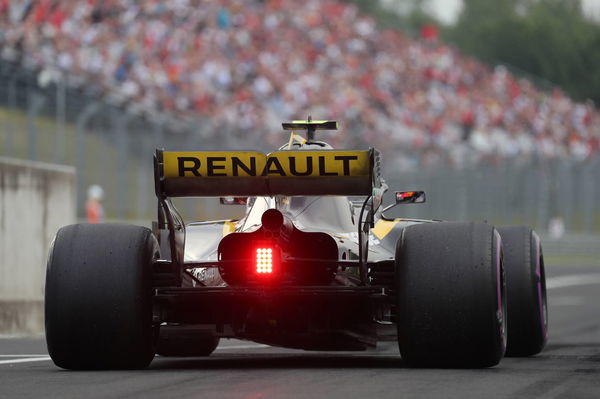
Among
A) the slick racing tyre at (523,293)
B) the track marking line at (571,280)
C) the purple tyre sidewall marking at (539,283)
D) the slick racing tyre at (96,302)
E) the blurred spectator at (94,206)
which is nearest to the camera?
the slick racing tyre at (96,302)

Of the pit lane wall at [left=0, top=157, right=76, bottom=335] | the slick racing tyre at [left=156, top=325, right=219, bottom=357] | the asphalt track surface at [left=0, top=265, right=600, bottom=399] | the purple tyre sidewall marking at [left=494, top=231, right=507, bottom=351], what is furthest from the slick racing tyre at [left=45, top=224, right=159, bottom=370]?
the pit lane wall at [left=0, top=157, right=76, bottom=335]

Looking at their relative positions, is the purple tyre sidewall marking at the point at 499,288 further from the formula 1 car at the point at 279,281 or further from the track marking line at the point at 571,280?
the track marking line at the point at 571,280

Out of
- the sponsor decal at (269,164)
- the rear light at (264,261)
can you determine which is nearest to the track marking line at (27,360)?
the rear light at (264,261)

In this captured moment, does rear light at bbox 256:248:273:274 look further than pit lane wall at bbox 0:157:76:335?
No

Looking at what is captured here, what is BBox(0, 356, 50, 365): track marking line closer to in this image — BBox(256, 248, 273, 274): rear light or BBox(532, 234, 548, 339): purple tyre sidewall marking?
BBox(256, 248, 273, 274): rear light

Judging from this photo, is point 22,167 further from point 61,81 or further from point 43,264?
point 61,81

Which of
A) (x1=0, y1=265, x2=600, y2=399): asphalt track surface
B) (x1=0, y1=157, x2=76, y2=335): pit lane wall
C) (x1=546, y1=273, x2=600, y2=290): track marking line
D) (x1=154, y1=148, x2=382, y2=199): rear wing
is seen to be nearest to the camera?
(x1=0, y1=265, x2=600, y2=399): asphalt track surface

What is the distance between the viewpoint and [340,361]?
31.9ft

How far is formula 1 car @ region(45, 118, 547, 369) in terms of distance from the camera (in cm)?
816

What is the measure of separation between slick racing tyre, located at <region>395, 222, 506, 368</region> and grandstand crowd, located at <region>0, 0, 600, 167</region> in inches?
613

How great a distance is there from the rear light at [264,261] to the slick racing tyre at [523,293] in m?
2.36

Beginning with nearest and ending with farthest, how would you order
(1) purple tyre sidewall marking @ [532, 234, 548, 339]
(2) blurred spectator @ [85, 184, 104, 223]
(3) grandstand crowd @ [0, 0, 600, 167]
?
(1) purple tyre sidewall marking @ [532, 234, 548, 339] → (2) blurred spectator @ [85, 184, 104, 223] → (3) grandstand crowd @ [0, 0, 600, 167]

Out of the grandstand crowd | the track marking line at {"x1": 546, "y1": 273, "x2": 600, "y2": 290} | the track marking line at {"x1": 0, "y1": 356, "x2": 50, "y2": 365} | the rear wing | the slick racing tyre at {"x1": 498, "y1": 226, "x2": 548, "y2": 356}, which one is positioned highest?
the grandstand crowd

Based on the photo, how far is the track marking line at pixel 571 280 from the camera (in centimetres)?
2981
